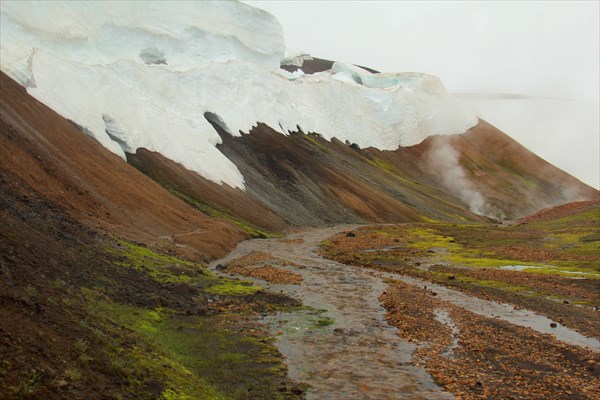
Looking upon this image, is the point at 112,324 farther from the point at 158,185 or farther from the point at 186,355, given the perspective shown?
the point at 158,185

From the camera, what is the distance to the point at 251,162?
4606 inches

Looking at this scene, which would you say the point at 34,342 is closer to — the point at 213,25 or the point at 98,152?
the point at 98,152

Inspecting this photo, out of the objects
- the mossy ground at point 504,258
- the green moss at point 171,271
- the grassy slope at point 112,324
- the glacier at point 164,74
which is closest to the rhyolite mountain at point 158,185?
the grassy slope at point 112,324

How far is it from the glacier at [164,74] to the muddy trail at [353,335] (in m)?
42.2

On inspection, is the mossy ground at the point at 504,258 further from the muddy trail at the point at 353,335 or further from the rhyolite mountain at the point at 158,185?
the rhyolite mountain at the point at 158,185

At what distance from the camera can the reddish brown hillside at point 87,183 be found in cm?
4434

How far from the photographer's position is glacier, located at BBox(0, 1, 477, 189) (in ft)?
265

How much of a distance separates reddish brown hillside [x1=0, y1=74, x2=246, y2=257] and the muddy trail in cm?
890

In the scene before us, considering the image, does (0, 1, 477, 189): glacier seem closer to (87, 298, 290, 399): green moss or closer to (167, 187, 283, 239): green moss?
(167, 187, 283, 239): green moss

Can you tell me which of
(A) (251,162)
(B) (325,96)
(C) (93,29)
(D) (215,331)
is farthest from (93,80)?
(B) (325,96)

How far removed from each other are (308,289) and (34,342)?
28.2 m

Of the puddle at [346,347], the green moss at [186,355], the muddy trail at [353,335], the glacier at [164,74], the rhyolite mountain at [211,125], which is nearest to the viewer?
the green moss at [186,355]

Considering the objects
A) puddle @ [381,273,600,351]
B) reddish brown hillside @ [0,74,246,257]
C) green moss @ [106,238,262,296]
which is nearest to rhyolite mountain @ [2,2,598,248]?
reddish brown hillside @ [0,74,246,257]

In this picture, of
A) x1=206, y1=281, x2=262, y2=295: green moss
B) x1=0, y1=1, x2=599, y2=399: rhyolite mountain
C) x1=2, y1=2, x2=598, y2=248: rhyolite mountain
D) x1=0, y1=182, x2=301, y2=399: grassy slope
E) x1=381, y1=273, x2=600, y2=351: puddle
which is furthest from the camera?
x1=2, y1=2, x2=598, y2=248: rhyolite mountain
